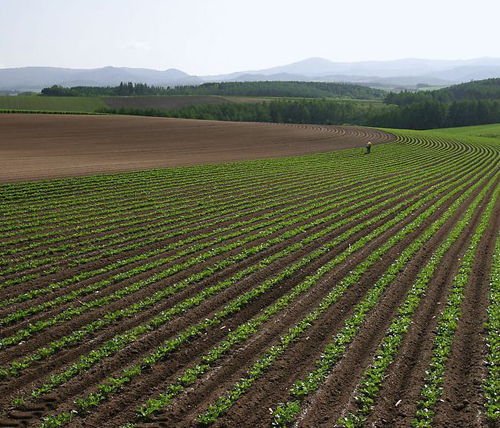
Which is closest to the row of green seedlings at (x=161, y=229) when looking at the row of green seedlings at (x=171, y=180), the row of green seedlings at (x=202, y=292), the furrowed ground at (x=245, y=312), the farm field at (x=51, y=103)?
the furrowed ground at (x=245, y=312)

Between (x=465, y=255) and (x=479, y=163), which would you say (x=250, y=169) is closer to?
(x=465, y=255)

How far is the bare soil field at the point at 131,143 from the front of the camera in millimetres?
38062

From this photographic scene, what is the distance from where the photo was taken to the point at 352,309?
13.2 metres

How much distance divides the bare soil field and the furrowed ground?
41.5 feet

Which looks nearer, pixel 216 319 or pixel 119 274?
pixel 216 319

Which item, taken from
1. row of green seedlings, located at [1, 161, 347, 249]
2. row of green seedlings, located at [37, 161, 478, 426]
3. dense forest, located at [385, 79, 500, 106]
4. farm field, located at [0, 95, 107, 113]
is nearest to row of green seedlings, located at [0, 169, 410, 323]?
row of green seedlings, located at [37, 161, 478, 426]

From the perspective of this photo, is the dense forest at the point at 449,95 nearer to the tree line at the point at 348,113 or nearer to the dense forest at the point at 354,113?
the dense forest at the point at 354,113

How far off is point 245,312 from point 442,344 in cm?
556

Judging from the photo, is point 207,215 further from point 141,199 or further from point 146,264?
point 146,264

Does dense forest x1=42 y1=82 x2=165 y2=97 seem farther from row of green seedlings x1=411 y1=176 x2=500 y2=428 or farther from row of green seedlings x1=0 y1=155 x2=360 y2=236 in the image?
row of green seedlings x1=411 y1=176 x2=500 y2=428

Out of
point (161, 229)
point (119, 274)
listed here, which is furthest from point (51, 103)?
point (119, 274)

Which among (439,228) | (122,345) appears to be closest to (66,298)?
(122,345)

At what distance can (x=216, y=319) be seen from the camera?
40.9 feet

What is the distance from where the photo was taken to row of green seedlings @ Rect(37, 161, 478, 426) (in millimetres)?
9264
